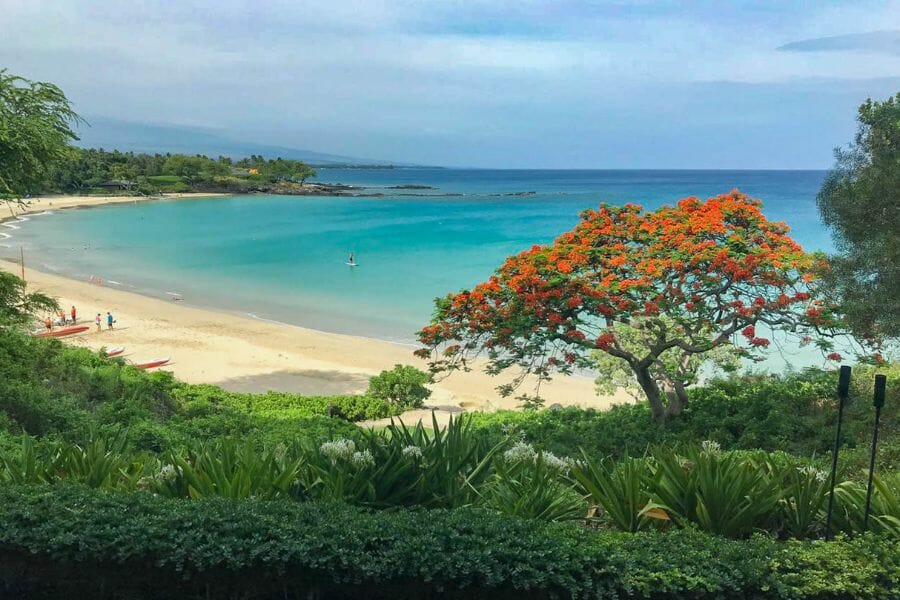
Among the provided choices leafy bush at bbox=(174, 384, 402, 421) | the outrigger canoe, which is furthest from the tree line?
leafy bush at bbox=(174, 384, 402, 421)

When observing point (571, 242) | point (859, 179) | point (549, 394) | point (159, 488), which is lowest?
point (549, 394)

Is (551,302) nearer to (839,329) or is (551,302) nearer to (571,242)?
(571,242)

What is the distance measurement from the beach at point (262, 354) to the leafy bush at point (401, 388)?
0.73 m

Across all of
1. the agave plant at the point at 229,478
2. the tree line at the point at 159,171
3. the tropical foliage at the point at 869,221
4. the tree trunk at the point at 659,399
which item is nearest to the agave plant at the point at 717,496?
the agave plant at the point at 229,478

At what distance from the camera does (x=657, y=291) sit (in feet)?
33.1

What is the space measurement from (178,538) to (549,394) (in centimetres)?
1605

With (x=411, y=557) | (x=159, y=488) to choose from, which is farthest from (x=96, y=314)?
→ (x=411, y=557)

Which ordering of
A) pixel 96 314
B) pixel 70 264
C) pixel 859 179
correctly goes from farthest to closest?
pixel 70 264 < pixel 96 314 < pixel 859 179

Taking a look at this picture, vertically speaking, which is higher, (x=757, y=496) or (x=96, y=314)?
(x=757, y=496)

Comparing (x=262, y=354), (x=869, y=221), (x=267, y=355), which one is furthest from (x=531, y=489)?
(x=262, y=354)

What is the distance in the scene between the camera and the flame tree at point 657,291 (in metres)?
9.84

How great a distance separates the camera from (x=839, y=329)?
9703 mm

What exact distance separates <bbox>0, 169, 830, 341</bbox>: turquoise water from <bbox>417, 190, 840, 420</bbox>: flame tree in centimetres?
1584

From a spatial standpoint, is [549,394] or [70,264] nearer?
[549,394]
